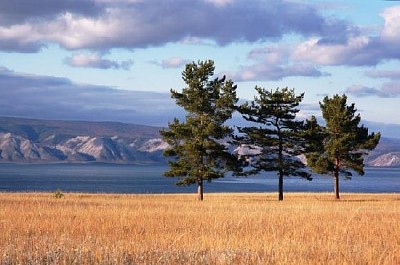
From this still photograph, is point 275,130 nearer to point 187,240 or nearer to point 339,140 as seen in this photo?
point 339,140

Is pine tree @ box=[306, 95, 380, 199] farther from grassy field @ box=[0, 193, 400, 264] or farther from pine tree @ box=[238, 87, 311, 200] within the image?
grassy field @ box=[0, 193, 400, 264]

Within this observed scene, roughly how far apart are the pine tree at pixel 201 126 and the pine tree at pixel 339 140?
8.00 m

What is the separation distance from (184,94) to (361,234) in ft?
117

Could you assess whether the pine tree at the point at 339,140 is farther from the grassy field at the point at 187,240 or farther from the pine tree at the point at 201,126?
the grassy field at the point at 187,240

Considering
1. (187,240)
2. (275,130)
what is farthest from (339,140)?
(187,240)

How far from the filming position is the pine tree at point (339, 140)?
54.1m

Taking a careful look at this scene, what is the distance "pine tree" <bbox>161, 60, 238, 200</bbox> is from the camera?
1964 inches

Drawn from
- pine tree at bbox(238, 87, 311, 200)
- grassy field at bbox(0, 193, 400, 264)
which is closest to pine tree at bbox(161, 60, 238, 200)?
pine tree at bbox(238, 87, 311, 200)

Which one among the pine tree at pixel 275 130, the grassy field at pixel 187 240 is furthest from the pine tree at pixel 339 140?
the grassy field at pixel 187 240

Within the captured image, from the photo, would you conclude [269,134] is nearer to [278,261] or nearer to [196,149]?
[196,149]

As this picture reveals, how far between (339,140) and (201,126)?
12.3m

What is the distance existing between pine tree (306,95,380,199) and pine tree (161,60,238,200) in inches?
315

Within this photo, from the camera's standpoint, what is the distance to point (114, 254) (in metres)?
11.6

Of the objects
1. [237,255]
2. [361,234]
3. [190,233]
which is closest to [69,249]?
[237,255]
